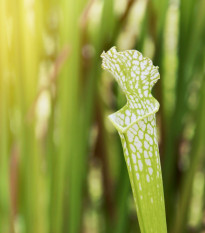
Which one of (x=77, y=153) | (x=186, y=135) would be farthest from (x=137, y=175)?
(x=186, y=135)

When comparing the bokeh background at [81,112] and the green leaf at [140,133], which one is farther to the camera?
the bokeh background at [81,112]

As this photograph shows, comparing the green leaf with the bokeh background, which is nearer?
the green leaf

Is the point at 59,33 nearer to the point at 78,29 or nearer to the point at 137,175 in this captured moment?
the point at 78,29

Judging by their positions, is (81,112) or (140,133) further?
(81,112)
